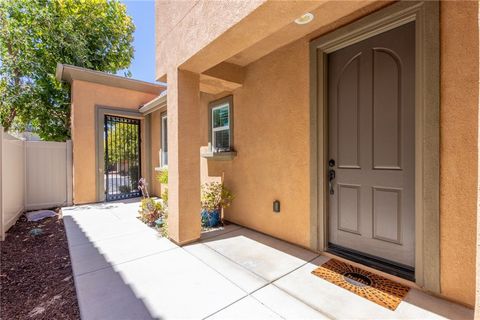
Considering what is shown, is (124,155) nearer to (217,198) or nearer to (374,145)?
(217,198)

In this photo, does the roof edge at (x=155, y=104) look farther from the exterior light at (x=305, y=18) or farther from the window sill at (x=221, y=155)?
the exterior light at (x=305, y=18)

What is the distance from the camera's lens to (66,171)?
6781 millimetres

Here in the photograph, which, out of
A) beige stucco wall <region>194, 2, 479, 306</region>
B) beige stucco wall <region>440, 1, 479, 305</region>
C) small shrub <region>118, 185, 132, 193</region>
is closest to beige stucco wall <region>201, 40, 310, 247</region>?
beige stucco wall <region>194, 2, 479, 306</region>

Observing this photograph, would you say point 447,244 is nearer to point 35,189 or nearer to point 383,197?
point 383,197

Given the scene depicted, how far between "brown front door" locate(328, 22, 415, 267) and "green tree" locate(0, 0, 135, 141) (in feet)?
33.4

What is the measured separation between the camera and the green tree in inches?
359

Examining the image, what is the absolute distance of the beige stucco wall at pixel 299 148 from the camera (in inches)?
77.0

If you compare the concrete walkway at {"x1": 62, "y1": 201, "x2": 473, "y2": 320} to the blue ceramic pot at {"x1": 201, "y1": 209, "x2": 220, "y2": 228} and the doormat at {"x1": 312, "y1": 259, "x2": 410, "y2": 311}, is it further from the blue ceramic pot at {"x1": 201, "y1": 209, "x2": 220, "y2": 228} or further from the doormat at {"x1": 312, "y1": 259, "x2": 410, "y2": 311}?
the blue ceramic pot at {"x1": 201, "y1": 209, "x2": 220, "y2": 228}

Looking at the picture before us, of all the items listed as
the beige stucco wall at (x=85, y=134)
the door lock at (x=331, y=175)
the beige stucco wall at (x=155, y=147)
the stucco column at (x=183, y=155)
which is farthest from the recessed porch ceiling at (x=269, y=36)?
the beige stucco wall at (x=85, y=134)

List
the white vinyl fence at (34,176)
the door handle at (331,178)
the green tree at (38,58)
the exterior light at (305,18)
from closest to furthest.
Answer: the exterior light at (305,18) → the door handle at (331,178) → the white vinyl fence at (34,176) → the green tree at (38,58)

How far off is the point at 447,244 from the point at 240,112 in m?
3.47

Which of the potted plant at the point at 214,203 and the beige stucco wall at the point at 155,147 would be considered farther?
the beige stucco wall at the point at 155,147

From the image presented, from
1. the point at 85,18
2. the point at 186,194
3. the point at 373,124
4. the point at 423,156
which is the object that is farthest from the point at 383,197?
the point at 85,18

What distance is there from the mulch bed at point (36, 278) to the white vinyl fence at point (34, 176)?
3.42 feet
